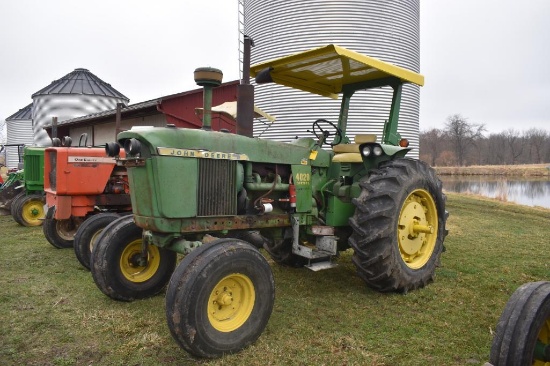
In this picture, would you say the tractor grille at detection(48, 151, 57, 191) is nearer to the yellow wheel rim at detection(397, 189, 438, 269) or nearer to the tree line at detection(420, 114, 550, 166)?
the yellow wheel rim at detection(397, 189, 438, 269)

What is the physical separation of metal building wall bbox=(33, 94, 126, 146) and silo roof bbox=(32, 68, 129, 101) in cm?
26

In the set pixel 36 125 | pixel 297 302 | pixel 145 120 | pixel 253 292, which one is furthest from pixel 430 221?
pixel 36 125

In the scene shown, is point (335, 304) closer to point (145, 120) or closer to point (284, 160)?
point (284, 160)

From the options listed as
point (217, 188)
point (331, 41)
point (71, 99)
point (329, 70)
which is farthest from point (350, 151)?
point (71, 99)

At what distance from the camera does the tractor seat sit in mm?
4312

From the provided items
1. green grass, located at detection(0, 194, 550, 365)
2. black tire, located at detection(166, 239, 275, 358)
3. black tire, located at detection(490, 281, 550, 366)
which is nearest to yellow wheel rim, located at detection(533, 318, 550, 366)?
black tire, located at detection(490, 281, 550, 366)

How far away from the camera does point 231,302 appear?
2.94 m

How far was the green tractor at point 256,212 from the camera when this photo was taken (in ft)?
9.41

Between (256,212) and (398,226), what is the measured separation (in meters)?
1.36

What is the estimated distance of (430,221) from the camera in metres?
4.43

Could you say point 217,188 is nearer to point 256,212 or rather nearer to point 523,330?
point 256,212

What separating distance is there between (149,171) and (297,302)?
1.75 meters

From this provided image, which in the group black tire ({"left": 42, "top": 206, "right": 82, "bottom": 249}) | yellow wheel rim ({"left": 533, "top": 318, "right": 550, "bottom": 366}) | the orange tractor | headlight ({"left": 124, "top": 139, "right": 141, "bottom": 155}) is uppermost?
headlight ({"left": 124, "top": 139, "right": 141, "bottom": 155})

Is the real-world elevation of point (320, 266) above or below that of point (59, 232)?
above
